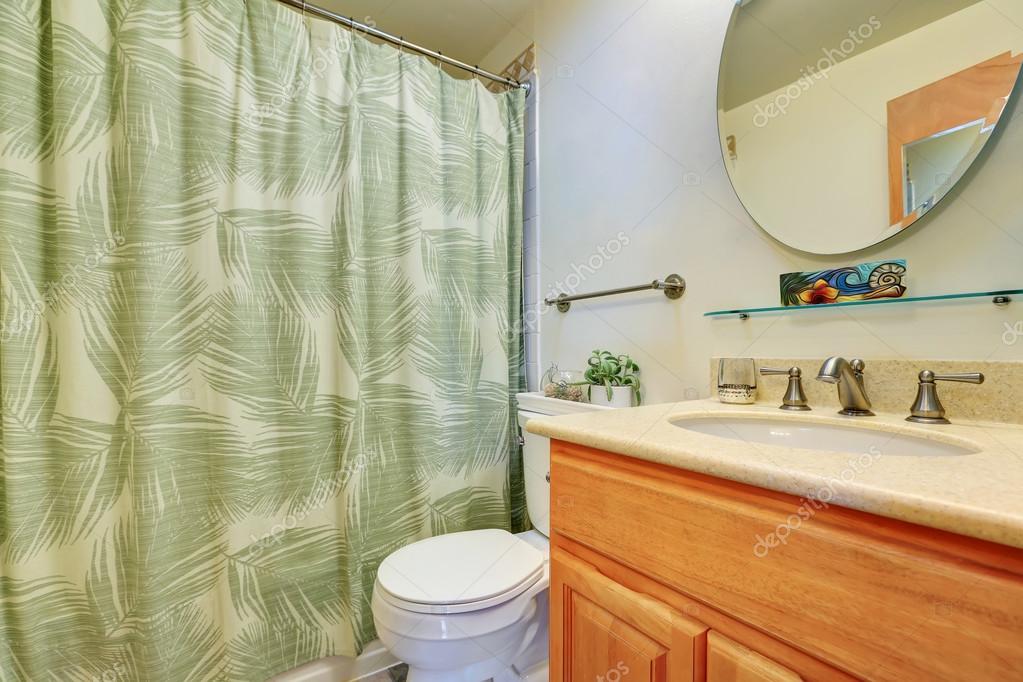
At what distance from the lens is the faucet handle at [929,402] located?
73 cm

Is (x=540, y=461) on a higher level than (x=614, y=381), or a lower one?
lower

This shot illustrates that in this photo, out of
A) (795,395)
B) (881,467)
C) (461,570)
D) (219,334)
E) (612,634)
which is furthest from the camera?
(219,334)

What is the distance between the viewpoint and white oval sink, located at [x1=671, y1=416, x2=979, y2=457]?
26.6 inches

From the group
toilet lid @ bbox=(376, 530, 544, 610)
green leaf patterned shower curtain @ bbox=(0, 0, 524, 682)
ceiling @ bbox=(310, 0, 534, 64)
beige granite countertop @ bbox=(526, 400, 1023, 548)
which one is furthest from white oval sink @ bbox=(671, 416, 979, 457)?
ceiling @ bbox=(310, 0, 534, 64)

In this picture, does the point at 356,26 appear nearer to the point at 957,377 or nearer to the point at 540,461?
the point at 540,461

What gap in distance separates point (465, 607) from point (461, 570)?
120 mm

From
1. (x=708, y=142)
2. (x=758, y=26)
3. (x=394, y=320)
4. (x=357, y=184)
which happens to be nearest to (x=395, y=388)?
(x=394, y=320)

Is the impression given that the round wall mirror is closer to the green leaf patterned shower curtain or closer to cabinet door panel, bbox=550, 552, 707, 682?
cabinet door panel, bbox=550, 552, 707, 682

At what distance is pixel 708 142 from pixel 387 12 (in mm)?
1442

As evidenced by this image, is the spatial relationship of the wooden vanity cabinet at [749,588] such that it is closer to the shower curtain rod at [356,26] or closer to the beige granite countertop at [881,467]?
the beige granite countertop at [881,467]

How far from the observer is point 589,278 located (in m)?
1.51

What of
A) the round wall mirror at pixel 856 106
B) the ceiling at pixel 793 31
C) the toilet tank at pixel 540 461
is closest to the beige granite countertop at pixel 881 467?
the round wall mirror at pixel 856 106

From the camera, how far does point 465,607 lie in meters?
0.97

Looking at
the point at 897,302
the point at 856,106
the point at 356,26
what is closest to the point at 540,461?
the point at 897,302
